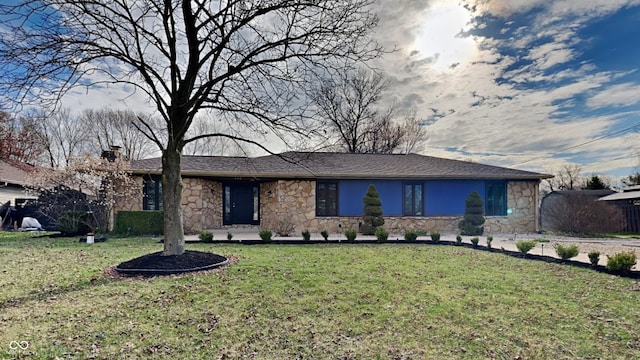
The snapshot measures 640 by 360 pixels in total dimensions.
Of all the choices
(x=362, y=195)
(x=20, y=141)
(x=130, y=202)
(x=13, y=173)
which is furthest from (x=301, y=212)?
(x=20, y=141)

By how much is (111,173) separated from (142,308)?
9.83 metres

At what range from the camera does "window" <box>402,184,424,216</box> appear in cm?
1428

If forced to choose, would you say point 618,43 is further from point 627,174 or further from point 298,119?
point 627,174

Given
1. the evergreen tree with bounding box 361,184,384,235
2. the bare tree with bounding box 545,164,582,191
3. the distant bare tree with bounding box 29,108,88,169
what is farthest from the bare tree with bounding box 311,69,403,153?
the distant bare tree with bounding box 29,108,88,169

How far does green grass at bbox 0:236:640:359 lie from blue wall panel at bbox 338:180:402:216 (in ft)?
23.2

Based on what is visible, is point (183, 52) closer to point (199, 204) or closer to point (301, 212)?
point (199, 204)

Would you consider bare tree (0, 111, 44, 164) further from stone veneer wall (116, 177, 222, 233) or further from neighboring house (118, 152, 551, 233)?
neighboring house (118, 152, 551, 233)

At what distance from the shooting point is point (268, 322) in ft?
12.5

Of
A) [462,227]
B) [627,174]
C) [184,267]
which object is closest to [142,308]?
[184,267]

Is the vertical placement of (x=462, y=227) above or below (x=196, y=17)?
below

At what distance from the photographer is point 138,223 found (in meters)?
12.0

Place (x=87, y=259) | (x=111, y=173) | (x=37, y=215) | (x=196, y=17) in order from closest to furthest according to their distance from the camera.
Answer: (x=196, y=17) → (x=87, y=259) → (x=111, y=173) → (x=37, y=215)

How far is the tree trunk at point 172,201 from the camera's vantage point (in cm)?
699

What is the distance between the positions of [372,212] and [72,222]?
10.7 meters
